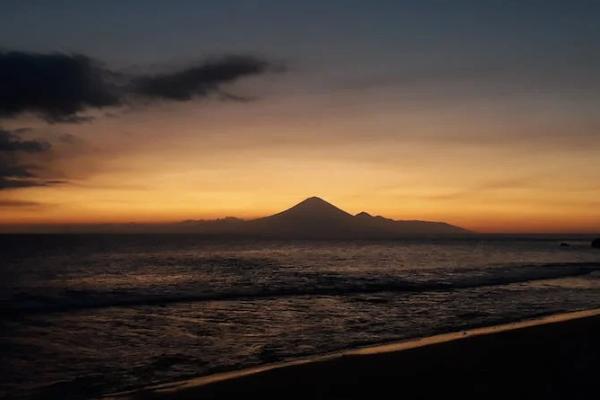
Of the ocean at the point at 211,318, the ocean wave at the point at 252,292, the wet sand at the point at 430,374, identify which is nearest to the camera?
the wet sand at the point at 430,374

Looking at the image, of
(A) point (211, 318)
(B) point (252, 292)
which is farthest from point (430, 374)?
(B) point (252, 292)

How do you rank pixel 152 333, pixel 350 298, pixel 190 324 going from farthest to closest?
pixel 350 298
pixel 190 324
pixel 152 333

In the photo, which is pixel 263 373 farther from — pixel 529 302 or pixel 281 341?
pixel 529 302

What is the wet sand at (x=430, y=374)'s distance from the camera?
354 inches

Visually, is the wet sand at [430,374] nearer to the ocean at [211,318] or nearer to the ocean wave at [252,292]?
the ocean at [211,318]

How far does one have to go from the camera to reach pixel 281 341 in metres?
14.8

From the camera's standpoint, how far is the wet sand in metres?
8.98

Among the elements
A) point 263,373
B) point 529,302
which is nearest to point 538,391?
point 263,373

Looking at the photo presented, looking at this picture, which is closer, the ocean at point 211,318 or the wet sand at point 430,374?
the wet sand at point 430,374

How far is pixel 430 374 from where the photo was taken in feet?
33.1

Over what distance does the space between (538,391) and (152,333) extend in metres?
11.2

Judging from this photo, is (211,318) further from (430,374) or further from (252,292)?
(430,374)

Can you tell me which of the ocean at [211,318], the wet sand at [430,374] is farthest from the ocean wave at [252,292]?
the wet sand at [430,374]

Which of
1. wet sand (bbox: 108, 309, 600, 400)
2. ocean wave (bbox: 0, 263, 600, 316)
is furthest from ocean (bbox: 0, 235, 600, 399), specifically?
wet sand (bbox: 108, 309, 600, 400)
